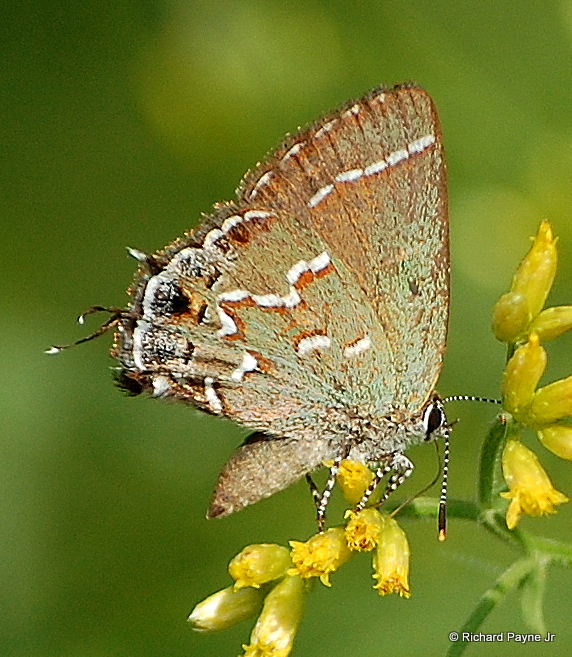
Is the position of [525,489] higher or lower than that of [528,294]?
lower

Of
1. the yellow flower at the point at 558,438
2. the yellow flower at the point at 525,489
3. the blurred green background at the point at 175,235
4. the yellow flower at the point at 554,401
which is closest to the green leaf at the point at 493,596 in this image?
the yellow flower at the point at 525,489

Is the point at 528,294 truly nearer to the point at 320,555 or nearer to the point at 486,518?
the point at 486,518

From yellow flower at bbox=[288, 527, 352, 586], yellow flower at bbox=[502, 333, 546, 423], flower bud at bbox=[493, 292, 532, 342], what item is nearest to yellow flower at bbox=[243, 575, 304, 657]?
yellow flower at bbox=[288, 527, 352, 586]

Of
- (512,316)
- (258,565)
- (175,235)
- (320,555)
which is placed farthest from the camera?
(175,235)

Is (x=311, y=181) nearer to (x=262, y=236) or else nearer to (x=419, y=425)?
(x=262, y=236)

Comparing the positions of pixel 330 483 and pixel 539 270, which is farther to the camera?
pixel 539 270

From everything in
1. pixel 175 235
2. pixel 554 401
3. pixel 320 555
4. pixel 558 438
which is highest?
pixel 175 235

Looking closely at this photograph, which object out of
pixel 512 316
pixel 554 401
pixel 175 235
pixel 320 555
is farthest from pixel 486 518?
pixel 175 235
